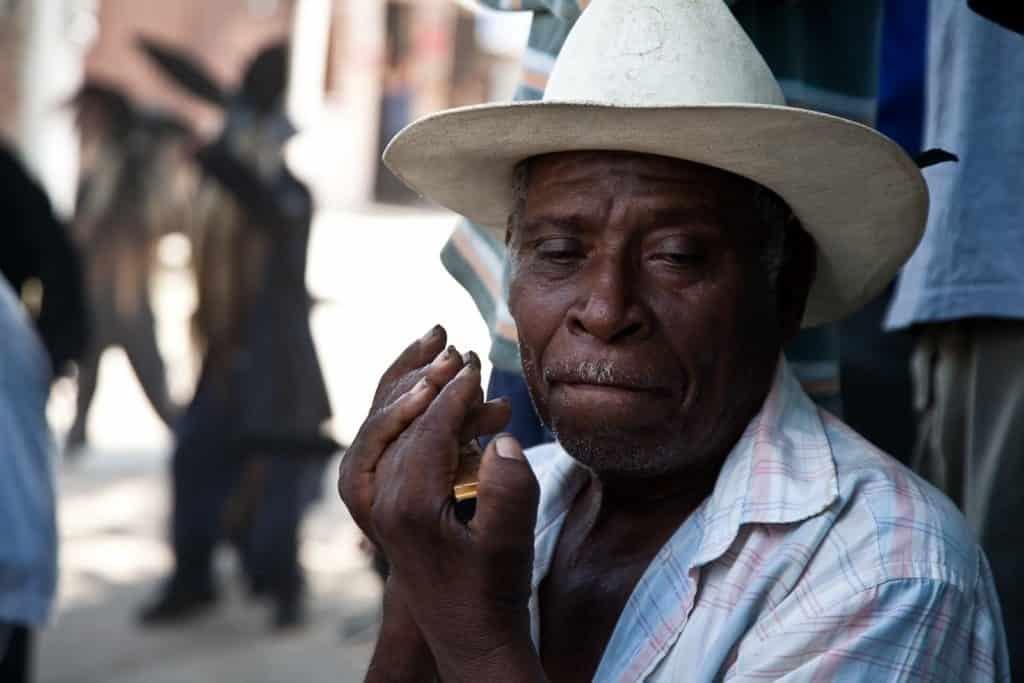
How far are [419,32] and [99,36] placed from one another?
150cm

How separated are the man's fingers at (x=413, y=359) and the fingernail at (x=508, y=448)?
10.9 inches

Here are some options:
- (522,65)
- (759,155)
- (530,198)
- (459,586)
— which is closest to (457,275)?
(522,65)

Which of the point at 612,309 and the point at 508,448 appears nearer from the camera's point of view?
the point at 508,448

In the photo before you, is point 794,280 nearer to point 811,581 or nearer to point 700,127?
point 700,127

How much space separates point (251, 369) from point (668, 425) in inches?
181

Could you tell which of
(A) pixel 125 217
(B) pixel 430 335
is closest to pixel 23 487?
(B) pixel 430 335

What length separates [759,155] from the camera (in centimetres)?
206

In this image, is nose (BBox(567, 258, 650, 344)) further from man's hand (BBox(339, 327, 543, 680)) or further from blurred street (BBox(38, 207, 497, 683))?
blurred street (BBox(38, 207, 497, 683))

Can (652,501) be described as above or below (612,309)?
below

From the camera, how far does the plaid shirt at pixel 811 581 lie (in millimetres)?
1829

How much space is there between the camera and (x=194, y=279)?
6664mm

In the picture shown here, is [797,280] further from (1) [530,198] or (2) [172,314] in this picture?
(2) [172,314]

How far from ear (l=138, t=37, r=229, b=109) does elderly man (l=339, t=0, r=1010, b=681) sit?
14.4 feet

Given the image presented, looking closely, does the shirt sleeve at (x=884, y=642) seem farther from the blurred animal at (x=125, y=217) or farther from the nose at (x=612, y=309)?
the blurred animal at (x=125, y=217)
